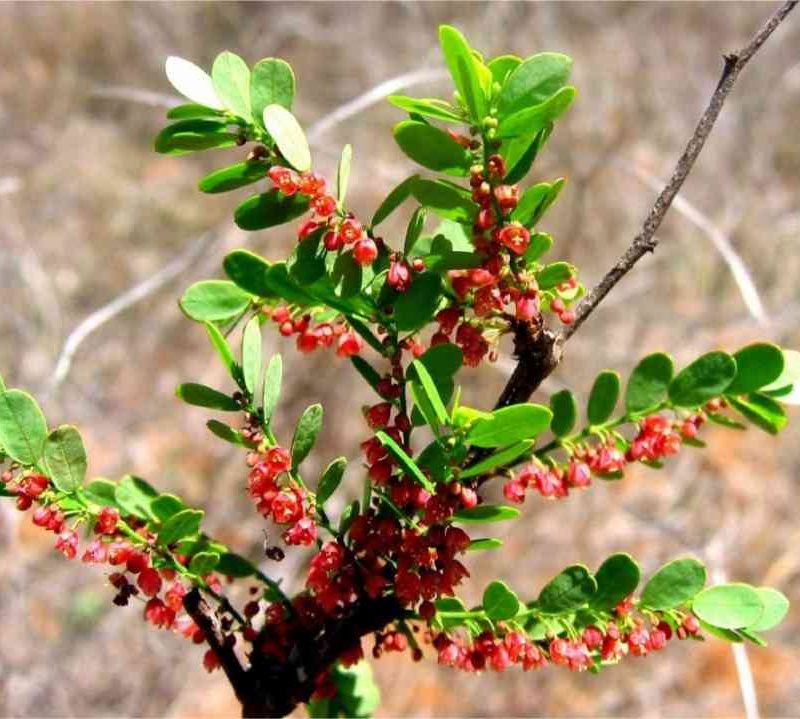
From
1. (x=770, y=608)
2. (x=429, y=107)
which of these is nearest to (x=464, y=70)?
(x=429, y=107)

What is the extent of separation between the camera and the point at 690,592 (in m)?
0.68

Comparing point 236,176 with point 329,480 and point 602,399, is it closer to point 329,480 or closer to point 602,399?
point 329,480

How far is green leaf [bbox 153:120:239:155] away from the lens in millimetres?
596

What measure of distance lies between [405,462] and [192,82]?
0.93 ft

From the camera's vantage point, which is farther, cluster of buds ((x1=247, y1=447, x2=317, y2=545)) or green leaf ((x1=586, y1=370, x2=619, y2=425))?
green leaf ((x1=586, y1=370, x2=619, y2=425))

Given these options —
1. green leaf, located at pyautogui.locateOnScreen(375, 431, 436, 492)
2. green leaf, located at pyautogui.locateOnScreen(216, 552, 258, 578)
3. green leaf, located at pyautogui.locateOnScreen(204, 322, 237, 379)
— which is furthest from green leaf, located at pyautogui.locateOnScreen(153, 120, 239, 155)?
green leaf, located at pyautogui.locateOnScreen(216, 552, 258, 578)

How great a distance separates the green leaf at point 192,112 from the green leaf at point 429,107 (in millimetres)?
131

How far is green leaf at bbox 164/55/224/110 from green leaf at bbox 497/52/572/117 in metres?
0.19

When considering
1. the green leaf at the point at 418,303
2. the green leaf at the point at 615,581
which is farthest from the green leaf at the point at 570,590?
the green leaf at the point at 418,303

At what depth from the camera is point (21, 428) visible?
0.62 meters

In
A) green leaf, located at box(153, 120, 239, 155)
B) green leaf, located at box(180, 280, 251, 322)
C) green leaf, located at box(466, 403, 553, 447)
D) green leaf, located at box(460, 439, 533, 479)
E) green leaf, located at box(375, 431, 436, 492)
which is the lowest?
green leaf, located at box(375, 431, 436, 492)

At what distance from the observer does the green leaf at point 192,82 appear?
0.59m

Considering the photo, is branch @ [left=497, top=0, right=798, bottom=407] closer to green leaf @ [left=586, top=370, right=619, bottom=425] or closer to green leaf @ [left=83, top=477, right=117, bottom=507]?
green leaf @ [left=586, top=370, right=619, bottom=425]

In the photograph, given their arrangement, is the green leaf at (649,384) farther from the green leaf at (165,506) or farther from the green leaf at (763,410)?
the green leaf at (165,506)
